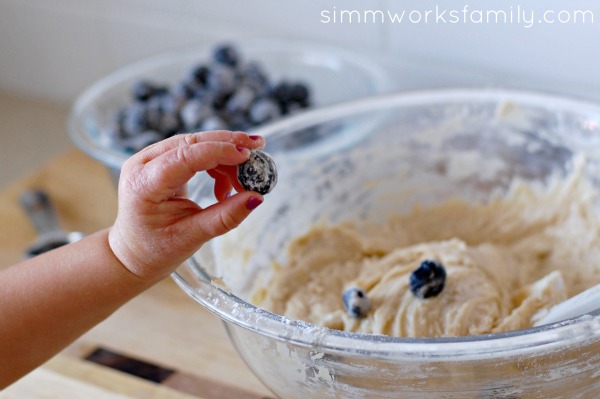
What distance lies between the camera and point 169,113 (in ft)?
3.57

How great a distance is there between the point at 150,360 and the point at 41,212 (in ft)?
1.26

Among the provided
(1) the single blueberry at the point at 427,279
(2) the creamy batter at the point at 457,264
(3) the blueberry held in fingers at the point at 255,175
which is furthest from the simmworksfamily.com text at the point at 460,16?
(3) the blueberry held in fingers at the point at 255,175

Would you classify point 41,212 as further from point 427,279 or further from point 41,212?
point 427,279

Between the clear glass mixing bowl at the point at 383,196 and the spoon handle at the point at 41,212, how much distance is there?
449 mm

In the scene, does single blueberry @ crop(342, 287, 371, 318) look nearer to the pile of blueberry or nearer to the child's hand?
the child's hand

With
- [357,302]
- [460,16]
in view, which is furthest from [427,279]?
[460,16]

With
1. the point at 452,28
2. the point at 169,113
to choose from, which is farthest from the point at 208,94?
the point at 452,28

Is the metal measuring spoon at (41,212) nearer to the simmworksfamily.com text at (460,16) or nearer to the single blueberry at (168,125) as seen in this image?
the single blueberry at (168,125)

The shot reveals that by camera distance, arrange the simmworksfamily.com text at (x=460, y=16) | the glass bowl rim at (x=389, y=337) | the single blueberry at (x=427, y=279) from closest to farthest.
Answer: the glass bowl rim at (x=389, y=337)
the single blueberry at (x=427, y=279)
the simmworksfamily.com text at (x=460, y=16)

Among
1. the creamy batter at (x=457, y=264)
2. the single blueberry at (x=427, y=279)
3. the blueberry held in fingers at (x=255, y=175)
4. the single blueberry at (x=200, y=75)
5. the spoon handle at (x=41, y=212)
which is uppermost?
the blueberry held in fingers at (x=255, y=175)

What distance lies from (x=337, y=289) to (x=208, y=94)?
476 mm

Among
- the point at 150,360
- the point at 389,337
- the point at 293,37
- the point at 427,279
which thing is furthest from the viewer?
the point at 293,37

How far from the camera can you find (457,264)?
675mm

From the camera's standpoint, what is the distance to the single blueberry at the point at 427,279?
623 mm
